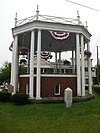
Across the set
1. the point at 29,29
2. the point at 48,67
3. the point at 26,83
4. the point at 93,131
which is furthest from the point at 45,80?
the point at 48,67

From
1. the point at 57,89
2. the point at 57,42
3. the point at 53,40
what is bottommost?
the point at 57,89

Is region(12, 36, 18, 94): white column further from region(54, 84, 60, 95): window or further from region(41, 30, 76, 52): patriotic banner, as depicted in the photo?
region(54, 84, 60, 95): window

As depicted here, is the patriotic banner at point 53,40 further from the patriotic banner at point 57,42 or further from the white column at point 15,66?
the white column at point 15,66

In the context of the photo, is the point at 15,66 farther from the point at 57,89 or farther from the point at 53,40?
the point at 53,40

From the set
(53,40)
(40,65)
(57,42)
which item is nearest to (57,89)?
(40,65)

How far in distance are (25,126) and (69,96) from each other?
6546mm

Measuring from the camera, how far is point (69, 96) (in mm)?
16328

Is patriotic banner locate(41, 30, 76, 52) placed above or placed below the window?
above

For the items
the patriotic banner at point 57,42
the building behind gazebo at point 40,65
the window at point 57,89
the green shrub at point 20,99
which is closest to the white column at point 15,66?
the building behind gazebo at point 40,65

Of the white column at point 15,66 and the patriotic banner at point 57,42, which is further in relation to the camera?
the white column at point 15,66

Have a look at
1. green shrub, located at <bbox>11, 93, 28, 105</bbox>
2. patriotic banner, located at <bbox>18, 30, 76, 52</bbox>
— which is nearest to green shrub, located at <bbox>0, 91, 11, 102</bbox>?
green shrub, located at <bbox>11, 93, 28, 105</bbox>

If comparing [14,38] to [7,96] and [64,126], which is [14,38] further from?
[64,126]

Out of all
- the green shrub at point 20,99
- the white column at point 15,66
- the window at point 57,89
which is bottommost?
the green shrub at point 20,99

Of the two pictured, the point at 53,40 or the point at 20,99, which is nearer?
the point at 20,99
